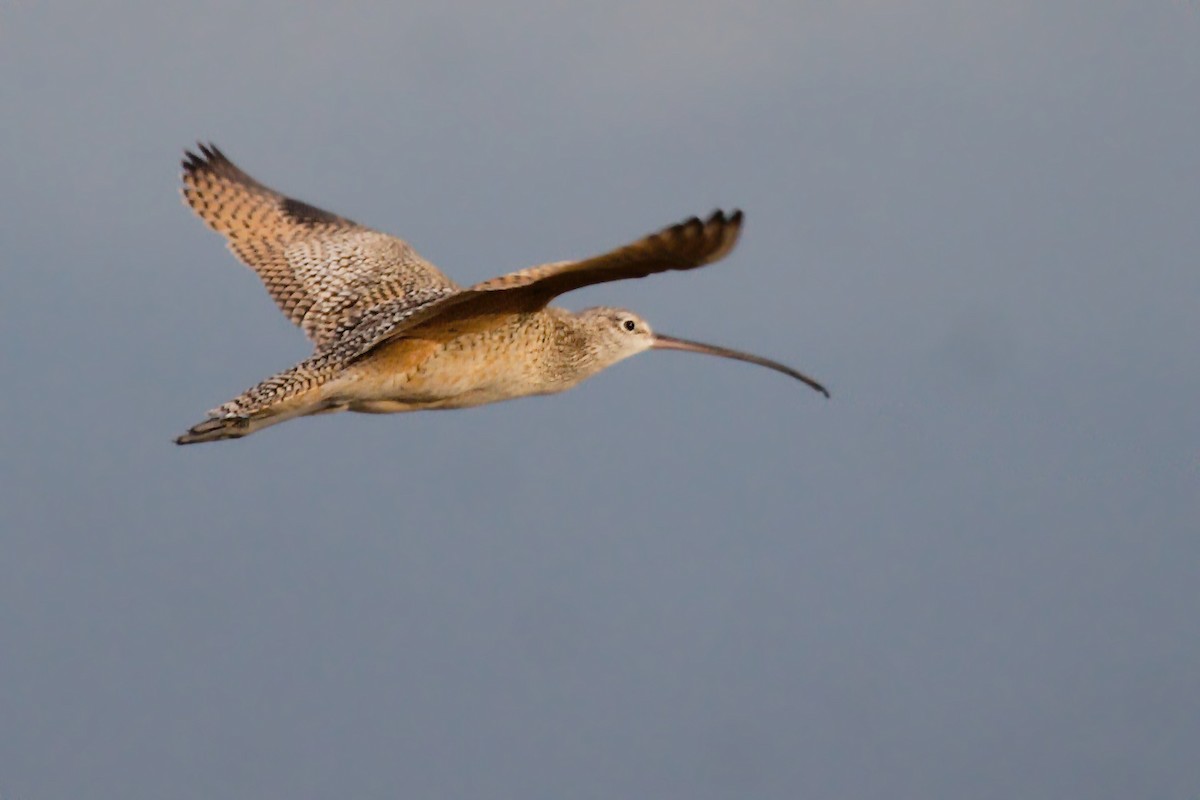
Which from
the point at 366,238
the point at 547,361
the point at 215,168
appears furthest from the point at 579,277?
the point at 215,168

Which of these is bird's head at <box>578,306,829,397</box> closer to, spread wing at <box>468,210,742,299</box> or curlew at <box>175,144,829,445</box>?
curlew at <box>175,144,829,445</box>

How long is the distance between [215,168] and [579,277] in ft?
23.0

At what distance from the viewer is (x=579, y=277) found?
13703 mm

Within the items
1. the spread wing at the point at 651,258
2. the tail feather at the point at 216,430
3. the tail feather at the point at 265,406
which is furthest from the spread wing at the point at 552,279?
the tail feather at the point at 216,430

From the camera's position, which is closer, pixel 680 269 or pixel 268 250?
pixel 680 269

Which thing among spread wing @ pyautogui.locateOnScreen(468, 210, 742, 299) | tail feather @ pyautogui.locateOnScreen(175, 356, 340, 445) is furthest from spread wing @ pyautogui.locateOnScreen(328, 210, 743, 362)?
tail feather @ pyautogui.locateOnScreen(175, 356, 340, 445)

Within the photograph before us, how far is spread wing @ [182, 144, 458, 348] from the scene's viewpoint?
55.9ft

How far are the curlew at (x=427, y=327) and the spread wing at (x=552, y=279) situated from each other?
0.01 m

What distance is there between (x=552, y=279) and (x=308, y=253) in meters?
4.88

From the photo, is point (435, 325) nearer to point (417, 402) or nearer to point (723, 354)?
point (417, 402)

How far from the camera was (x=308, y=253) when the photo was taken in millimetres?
Result: 18219

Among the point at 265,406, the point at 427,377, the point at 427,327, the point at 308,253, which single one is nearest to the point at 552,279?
the point at 427,327

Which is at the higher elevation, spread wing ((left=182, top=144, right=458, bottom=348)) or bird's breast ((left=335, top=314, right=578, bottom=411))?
spread wing ((left=182, top=144, right=458, bottom=348))

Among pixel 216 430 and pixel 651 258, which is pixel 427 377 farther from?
pixel 651 258
